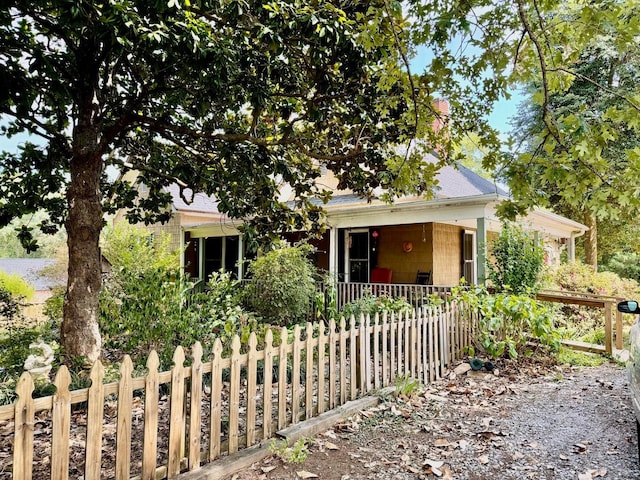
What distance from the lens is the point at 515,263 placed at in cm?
833

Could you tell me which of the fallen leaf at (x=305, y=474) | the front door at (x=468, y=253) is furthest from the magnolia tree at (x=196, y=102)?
the front door at (x=468, y=253)

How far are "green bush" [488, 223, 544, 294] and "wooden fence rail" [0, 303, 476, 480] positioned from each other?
129 inches

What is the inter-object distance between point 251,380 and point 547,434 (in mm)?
2867

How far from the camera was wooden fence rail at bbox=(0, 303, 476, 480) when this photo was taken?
2.44 m

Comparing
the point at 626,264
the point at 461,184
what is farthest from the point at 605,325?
the point at 626,264

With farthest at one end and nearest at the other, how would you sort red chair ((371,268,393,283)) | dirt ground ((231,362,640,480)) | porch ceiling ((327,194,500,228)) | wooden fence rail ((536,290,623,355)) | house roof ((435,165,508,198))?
red chair ((371,268,393,283)), house roof ((435,165,508,198)), porch ceiling ((327,194,500,228)), wooden fence rail ((536,290,623,355)), dirt ground ((231,362,640,480))

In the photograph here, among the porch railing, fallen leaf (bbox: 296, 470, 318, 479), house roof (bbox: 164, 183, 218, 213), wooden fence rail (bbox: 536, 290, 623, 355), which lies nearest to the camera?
fallen leaf (bbox: 296, 470, 318, 479)

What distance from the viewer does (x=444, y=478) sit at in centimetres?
319

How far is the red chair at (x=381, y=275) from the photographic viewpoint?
12.9 metres

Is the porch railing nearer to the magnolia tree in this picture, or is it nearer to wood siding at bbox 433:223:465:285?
wood siding at bbox 433:223:465:285

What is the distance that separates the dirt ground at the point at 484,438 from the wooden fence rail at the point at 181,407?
347mm

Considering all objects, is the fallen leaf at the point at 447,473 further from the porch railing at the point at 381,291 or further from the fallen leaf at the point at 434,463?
the porch railing at the point at 381,291

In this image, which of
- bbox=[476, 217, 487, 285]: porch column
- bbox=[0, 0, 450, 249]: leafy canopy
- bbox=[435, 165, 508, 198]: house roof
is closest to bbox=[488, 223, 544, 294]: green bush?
bbox=[476, 217, 487, 285]: porch column

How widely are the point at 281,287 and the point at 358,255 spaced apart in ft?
17.4
